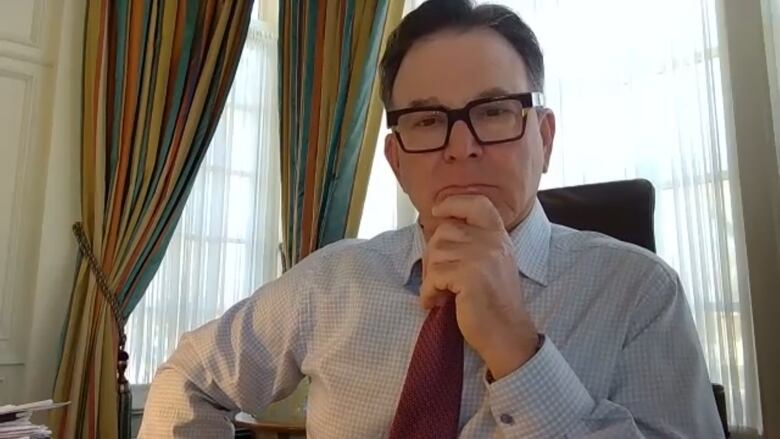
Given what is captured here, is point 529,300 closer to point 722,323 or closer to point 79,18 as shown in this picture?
point 722,323

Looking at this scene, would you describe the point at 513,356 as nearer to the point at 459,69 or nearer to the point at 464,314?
the point at 464,314

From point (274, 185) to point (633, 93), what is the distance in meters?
1.60

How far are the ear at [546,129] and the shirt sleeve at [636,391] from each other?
0.23 meters

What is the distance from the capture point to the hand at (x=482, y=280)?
28.2 inches

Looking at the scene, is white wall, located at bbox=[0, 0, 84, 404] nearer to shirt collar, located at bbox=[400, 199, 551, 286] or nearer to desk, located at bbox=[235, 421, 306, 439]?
desk, located at bbox=[235, 421, 306, 439]

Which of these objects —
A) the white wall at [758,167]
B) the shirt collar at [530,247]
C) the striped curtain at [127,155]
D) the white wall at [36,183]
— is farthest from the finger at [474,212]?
the white wall at [36,183]

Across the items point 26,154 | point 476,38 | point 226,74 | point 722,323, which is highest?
point 226,74

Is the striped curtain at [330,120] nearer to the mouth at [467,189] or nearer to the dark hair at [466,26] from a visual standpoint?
the dark hair at [466,26]

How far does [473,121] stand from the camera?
831mm

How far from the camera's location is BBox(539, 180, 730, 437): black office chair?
1484mm

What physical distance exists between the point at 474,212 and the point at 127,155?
2.02 m

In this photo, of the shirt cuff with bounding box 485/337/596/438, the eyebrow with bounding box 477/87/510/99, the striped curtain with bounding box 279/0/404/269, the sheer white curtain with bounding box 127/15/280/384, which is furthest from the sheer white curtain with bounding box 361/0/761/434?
the sheer white curtain with bounding box 127/15/280/384

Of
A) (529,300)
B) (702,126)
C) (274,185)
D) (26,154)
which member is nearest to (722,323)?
(702,126)

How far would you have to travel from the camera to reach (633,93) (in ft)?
6.31
